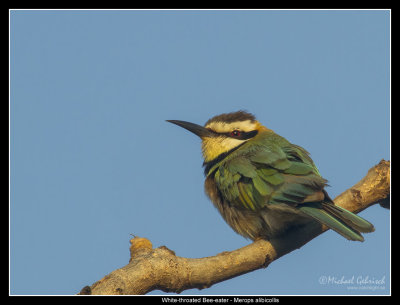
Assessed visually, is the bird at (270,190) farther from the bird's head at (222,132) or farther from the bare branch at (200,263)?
the bare branch at (200,263)

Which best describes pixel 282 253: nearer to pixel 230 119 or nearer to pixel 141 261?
pixel 141 261

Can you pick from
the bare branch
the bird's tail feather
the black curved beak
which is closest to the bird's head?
the black curved beak

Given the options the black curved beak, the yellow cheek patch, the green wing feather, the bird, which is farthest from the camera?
the black curved beak

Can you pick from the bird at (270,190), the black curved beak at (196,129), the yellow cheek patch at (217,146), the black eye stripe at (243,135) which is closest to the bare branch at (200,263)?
the bird at (270,190)

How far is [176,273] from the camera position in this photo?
4598mm

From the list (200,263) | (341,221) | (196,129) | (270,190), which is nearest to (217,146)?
(196,129)

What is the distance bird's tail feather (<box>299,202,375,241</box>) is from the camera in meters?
5.02

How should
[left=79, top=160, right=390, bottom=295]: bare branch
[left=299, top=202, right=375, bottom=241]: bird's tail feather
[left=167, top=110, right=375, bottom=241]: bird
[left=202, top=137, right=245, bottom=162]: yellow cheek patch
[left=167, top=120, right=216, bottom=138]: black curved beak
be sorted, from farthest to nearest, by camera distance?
[left=167, top=120, right=216, bottom=138]: black curved beak < [left=202, top=137, right=245, bottom=162]: yellow cheek patch < [left=167, top=110, right=375, bottom=241]: bird < [left=299, top=202, right=375, bottom=241]: bird's tail feather < [left=79, top=160, right=390, bottom=295]: bare branch

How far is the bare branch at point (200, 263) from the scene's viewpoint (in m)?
4.35

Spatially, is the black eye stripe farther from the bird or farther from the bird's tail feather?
the bird's tail feather

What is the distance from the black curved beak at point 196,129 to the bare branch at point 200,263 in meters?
2.34

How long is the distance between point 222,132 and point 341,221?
2.73 m

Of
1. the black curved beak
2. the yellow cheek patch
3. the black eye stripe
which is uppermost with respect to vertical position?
the black curved beak

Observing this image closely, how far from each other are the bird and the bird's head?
29 mm
